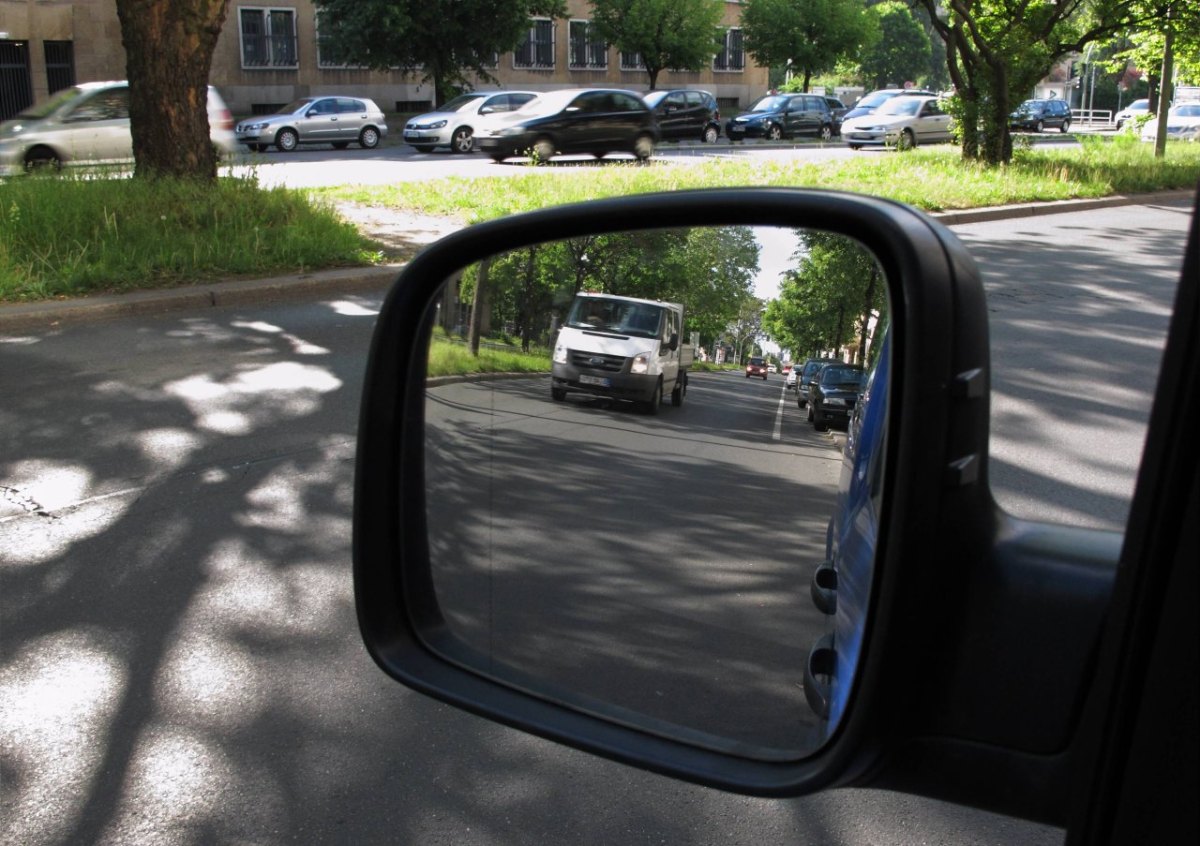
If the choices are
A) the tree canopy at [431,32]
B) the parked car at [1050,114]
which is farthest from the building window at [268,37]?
the parked car at [1050,114]

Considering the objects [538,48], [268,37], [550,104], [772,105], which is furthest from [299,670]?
[538,48]

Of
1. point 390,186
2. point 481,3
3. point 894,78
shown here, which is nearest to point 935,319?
point 390,186

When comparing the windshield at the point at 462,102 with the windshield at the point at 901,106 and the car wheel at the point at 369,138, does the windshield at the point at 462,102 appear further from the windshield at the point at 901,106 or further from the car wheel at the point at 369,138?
the windshield at the point at 901,106

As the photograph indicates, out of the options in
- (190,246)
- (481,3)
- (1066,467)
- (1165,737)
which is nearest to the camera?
(1165,737)

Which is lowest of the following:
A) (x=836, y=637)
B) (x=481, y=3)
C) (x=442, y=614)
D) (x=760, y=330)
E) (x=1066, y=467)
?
(x=1066, y=467)

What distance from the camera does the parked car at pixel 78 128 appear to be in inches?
844

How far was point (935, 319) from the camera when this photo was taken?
43.3 inches

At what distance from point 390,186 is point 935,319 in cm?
1777

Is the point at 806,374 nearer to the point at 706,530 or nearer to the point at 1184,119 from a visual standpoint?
the point at 706,530

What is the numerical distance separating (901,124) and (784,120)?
263 inches

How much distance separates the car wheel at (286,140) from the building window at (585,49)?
23595 millimetres

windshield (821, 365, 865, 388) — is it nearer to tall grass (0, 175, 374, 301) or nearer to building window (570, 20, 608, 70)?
tall grass (0, 175, 374, 301)

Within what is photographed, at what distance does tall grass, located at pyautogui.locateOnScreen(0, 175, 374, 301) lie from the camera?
10969 millimetres

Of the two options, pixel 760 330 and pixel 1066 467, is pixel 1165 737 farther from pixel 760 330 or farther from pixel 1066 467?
pixel 1066 467
